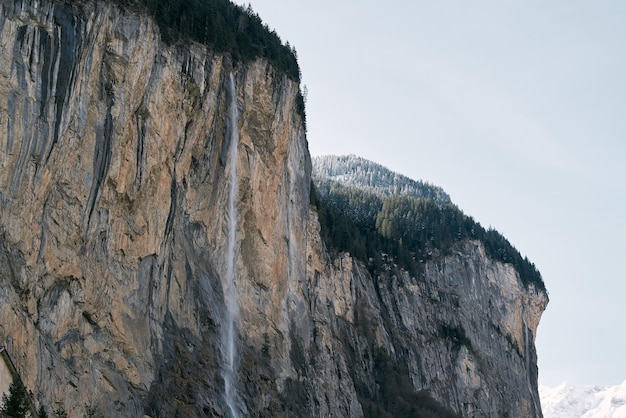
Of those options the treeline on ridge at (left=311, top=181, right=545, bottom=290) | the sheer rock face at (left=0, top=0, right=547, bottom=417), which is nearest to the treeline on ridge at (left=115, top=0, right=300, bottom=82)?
the sheer rock face at (left=0, top=0, right=547, bottom=417)

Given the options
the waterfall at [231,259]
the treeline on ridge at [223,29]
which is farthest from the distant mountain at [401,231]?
the waterfall at [231,259]

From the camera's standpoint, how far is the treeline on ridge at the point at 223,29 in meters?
51.7

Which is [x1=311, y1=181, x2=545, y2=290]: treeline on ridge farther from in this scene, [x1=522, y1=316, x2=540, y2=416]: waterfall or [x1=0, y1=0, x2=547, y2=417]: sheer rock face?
[x1=0, y1=0, x2=547, y2=417]: sheer rock face

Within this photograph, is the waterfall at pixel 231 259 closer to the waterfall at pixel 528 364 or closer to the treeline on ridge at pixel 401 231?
the treeline on ridge at pixel 401 231

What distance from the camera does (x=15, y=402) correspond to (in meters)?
33.5

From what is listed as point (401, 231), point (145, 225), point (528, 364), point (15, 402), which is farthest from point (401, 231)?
point (15, 402)

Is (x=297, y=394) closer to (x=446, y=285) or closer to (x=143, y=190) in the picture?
(x=143, y=190)

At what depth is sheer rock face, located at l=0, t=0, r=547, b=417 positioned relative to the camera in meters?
39.5

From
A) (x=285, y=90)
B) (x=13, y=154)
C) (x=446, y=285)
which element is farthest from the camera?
(x=446, y=285)

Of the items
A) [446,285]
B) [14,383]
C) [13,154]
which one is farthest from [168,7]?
[446,285]

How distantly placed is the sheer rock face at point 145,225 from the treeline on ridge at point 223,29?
37.2 inches

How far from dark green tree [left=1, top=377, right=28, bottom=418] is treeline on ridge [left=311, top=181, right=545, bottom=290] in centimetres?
5530

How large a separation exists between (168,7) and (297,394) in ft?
77.8

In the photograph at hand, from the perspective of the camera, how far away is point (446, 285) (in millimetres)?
104875
